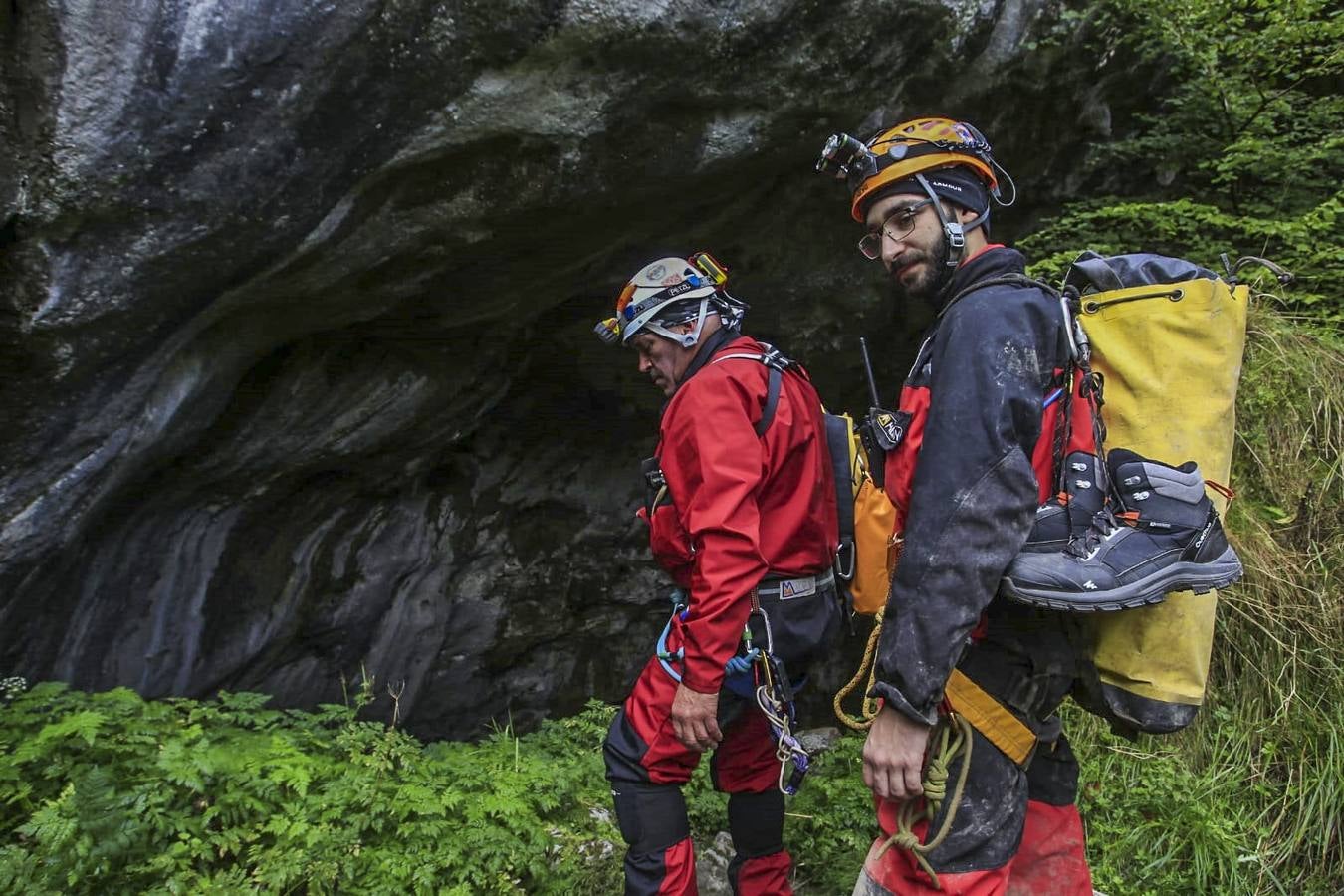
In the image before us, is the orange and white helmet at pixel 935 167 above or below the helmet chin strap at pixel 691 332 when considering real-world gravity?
above

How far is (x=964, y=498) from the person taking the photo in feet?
6.61

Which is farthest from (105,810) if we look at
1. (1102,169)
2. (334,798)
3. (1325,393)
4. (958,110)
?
(1102,169)

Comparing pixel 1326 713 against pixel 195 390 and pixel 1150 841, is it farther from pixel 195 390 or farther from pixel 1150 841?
pixel 195 390

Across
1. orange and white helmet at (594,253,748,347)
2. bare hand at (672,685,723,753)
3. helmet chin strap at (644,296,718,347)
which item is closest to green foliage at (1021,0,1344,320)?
orange and white helmet at (594,253,748,347)

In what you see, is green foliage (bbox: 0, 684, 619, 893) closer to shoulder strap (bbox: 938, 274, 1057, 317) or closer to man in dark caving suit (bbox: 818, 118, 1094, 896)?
man in dark caving suit (bbox: 818, 118, 1094, 896)

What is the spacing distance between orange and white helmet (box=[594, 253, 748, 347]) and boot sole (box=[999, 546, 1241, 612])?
1.83 metres

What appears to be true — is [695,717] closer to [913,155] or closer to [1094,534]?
[1094,534]

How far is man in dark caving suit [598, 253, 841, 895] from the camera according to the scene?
286 cm

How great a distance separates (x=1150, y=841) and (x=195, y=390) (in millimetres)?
5239

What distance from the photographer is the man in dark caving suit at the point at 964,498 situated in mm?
2020

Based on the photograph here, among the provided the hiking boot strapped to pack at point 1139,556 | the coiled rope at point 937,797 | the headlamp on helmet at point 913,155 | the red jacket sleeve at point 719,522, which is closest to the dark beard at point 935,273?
the headlamp on helmet at point 913,155

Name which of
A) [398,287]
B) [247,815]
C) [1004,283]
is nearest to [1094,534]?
[1004,283]

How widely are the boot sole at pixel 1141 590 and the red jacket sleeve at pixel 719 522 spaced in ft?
3.24

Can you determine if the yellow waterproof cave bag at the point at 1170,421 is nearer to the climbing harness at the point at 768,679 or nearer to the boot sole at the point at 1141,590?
the boot sole at the point at 1141,590
